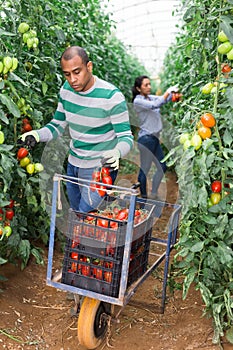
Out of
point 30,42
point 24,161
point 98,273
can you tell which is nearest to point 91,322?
point 98,273

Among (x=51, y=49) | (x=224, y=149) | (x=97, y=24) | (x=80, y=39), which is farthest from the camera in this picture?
(x=97, y=24)

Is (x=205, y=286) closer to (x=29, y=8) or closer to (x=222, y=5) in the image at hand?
(x=222, y=5)

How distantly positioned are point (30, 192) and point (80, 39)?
1.55 metres

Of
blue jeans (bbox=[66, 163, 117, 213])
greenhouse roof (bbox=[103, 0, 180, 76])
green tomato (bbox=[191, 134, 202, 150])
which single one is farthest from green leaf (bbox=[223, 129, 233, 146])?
greenhouse roof (bbox=[103, 0, 180, 76])

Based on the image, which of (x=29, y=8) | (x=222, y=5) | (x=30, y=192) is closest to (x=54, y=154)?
(x=30, y=192)

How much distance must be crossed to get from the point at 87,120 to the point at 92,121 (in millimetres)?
29

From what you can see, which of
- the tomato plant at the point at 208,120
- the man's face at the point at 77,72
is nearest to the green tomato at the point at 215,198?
the tomato plant at the point at 208,120

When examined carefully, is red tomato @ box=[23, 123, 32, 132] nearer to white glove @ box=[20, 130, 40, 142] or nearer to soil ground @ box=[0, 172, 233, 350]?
white glove @ box=[20, 130, 40, 142]

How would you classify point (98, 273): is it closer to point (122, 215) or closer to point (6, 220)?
point (122, 215)

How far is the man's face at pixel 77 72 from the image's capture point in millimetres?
2256

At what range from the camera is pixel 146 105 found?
186 inches

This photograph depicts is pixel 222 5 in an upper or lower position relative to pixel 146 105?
upper

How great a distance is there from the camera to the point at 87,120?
2.43 metres

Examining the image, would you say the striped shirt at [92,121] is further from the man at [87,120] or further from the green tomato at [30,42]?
the green tomato at [30,42]
